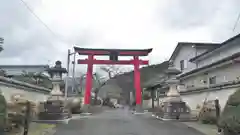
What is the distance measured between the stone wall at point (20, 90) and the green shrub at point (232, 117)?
915cm

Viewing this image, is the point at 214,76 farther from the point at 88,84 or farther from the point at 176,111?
the point at 88,84

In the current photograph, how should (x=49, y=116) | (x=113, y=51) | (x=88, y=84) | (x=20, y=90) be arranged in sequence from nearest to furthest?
(x=20, y=90) < (x=49, y=116) < (x=88, y=84) < (x=113, y=51)

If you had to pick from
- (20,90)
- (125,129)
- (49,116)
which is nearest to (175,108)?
(125,129)

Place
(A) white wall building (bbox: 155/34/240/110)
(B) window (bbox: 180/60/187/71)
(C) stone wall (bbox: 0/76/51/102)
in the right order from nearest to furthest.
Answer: (C) stone wall (bbox: 0/76/51/102)
(A) white wall building (bbox: 155/34/240/110)
(B) window (bbox: 180/60/187/71)

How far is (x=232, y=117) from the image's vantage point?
8.37 meters

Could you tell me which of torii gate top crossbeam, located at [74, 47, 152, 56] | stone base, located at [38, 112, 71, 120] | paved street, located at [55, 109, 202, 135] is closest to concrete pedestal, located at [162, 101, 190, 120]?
paved street, located at [55, 109, 202, 135]

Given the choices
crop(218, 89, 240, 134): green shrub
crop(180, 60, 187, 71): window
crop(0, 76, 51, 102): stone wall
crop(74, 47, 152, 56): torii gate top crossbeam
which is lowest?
crop(218, 89, 240, 134): green shrub

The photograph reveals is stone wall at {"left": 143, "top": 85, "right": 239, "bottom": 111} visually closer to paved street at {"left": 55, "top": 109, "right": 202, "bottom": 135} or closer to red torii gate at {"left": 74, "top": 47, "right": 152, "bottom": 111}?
paved street at {"left": 55, "top": 109, "right": 202, "bottom": 135}

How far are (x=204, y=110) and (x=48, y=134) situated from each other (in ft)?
31.3

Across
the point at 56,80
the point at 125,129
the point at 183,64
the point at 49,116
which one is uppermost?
the point at 183,64

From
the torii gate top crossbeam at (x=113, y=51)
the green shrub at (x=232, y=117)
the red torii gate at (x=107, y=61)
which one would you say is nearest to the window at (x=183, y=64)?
the red torii gate at (x=107, y=61)

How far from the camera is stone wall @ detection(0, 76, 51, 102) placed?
1341 centimetres

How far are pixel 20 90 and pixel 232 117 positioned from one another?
1163 centimetres

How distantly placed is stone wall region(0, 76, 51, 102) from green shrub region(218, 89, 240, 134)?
9152mm
